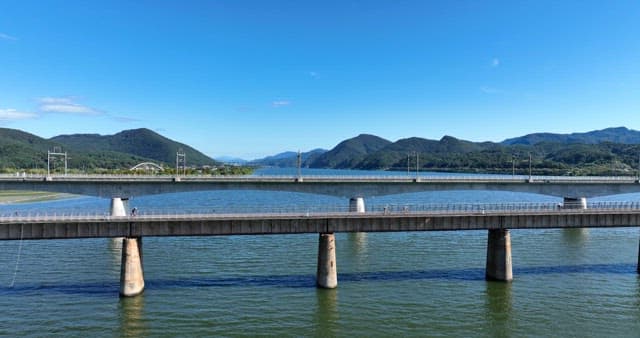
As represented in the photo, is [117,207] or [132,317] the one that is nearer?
[132,317]

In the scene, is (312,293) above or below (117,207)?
below

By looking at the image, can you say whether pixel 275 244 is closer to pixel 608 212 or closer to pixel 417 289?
pixel 417 289

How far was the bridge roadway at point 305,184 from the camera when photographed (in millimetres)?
65000

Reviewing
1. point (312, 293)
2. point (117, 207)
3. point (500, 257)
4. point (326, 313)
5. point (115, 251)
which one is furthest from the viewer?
point (117, 207)

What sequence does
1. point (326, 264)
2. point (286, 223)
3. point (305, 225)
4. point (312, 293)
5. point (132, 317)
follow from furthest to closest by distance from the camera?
point (286, 223) → point (305, 225) → point (326, 264) → point (312, 293) → point (132, 317)

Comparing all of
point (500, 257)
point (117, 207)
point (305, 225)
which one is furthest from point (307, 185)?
point (500, 257)

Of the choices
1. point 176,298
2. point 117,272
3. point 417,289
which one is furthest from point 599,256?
point 117,272

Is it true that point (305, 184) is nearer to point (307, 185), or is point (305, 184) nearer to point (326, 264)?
point (307, 185)

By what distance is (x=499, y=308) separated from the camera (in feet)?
90.6

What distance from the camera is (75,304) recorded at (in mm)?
27500

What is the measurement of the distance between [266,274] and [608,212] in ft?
105

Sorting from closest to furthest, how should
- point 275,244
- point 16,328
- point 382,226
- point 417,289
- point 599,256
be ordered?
point 16,328 < point 417,289 < point 382,226 < point 599,256 < point 275,244

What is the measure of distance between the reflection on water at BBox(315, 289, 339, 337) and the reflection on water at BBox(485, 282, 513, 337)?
1000 centimetres

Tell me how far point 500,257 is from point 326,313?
16.2 meters
